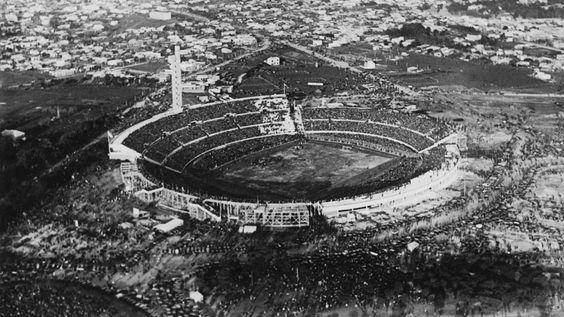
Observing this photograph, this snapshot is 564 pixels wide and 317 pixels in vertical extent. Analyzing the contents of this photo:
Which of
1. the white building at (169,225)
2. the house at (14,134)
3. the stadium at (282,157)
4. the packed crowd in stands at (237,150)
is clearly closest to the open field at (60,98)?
the house at (14,134)

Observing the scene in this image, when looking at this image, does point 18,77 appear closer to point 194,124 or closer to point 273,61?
point 194,124

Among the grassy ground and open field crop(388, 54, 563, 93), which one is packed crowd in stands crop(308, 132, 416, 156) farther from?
the grassy ground

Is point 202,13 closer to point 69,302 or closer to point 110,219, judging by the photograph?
point 110,219

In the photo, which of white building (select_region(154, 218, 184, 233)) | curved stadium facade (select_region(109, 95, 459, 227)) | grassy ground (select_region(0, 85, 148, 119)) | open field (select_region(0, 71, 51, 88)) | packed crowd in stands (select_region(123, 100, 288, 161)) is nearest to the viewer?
white building (select_region(154, 218, 184, 233))

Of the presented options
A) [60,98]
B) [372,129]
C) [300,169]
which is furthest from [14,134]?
[372,129]

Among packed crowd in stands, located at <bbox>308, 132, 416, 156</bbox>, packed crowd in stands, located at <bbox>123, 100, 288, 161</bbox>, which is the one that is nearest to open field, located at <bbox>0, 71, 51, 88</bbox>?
packed crowd in stands, located at <bbox>123, 100, 288, 161</bbox>

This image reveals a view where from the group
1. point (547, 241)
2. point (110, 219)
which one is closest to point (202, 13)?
point (110, 219)

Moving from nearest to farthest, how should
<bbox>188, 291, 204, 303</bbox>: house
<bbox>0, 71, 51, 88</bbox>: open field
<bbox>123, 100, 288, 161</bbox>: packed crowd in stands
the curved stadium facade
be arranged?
1. <bbox>188, 291, 204, 303</bbox>: house
2. the curved stadium facade
3. <bbox>123, 100, 288, 161</bbox>: packed crowd in stands
4. <bbox>0, 71, 51, 88</bbox>: open field
